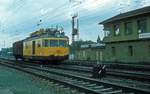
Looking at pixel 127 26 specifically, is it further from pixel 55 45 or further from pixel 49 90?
pixel 49 90

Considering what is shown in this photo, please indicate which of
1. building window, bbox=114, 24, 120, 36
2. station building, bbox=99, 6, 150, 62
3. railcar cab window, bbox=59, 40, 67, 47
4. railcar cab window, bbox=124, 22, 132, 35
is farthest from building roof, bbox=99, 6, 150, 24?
railcar cab window, bbox=59, 40, 67, 47

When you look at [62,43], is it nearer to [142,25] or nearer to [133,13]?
[142,25]

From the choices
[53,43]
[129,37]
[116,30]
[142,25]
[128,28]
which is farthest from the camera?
[116,30]

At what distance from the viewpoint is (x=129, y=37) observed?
53531mm

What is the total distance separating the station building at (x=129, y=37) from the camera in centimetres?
4984

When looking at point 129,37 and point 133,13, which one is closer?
point 133,13

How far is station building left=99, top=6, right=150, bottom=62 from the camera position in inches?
1962

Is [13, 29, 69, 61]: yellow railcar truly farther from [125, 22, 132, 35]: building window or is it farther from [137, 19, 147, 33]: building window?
[125, 22, 132, 35]: building window

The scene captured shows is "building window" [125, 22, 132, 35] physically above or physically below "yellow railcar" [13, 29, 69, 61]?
above

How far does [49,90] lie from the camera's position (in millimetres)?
15930

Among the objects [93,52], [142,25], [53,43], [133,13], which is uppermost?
[133,13]

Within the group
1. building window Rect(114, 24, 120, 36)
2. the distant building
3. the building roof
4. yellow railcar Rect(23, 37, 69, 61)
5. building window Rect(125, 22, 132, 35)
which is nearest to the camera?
yellow railcar Rect(23, 37, 69, 61)

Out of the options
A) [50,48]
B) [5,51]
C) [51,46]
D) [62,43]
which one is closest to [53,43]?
[51,46]

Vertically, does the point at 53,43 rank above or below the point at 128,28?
below
